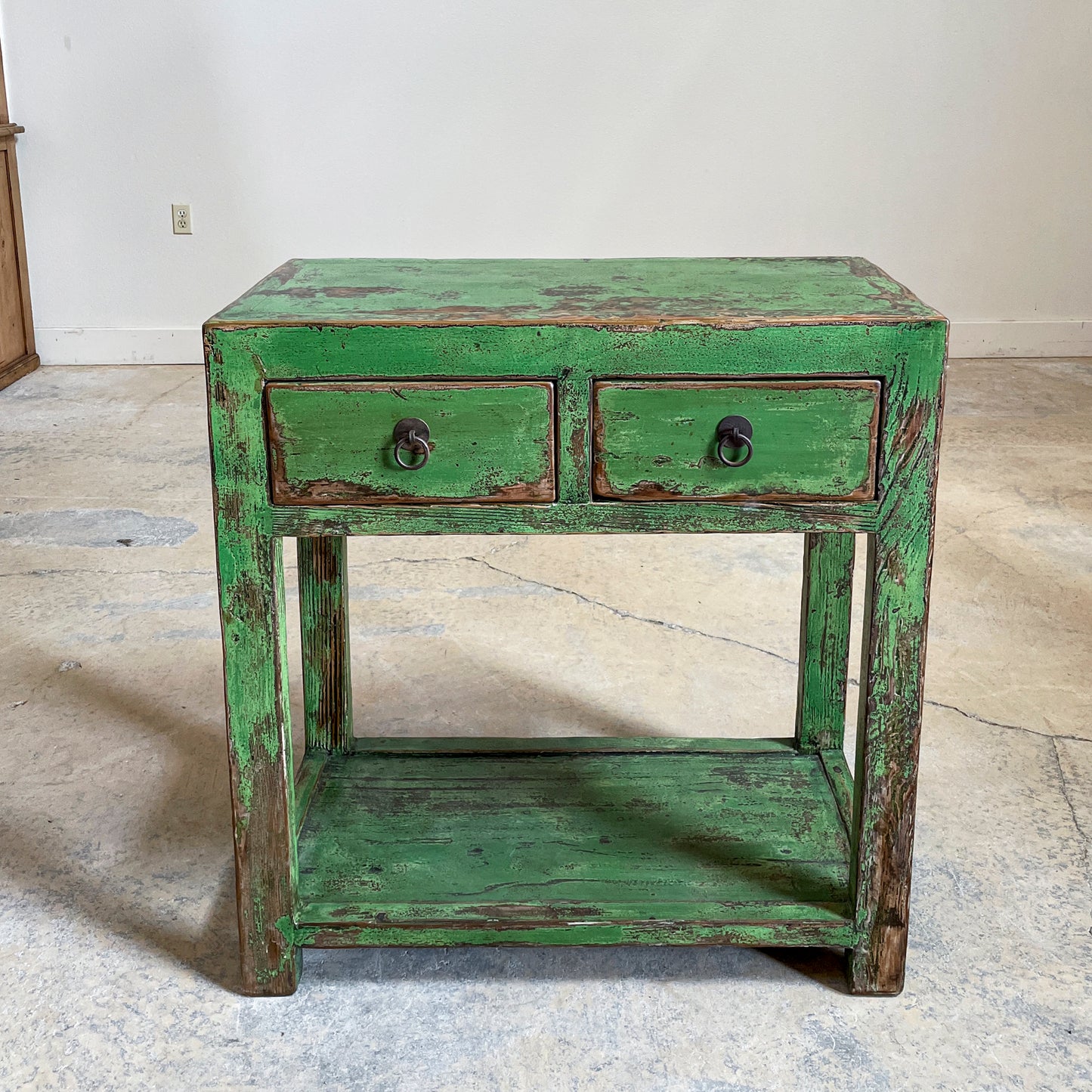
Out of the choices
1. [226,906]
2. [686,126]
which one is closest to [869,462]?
[226,906]

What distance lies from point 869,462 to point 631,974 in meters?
0.65

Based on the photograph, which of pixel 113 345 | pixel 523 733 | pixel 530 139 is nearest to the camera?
pixel 523 733

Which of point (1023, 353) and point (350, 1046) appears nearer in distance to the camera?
point (350, 1046)

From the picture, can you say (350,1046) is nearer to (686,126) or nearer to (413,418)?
(413,418)

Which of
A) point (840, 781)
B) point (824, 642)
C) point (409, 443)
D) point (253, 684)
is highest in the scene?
point (409, 443)

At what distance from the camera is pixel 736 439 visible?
1.22 m

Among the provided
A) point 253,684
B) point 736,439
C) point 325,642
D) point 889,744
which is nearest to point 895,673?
point 889,744

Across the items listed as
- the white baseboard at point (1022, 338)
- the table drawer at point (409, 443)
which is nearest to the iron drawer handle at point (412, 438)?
the table drawer at point (409, 443)

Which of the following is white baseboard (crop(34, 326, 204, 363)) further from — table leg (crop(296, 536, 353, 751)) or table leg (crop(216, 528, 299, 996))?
table leg (crop(216, 528, 299, 996))

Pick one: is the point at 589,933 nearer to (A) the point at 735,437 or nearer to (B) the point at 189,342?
(A) the point at 735,437

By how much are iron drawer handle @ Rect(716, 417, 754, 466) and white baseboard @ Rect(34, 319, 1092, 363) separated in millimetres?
3526

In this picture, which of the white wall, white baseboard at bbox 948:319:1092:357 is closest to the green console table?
the white wall

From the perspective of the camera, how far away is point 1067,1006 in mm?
1368

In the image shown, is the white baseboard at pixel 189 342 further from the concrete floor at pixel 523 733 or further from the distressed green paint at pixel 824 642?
the distressed green paint at pixel 824 642
